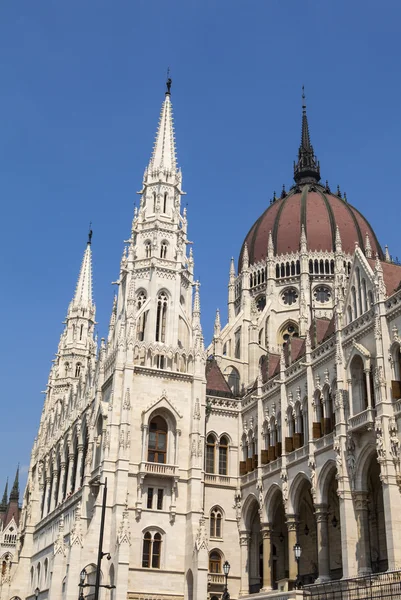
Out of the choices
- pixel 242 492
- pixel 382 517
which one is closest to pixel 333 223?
pixel 242 492

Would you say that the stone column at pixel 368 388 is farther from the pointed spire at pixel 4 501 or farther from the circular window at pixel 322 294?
the pointed spire at pixel 4 501

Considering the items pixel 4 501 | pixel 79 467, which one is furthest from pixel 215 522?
pixel 4 501

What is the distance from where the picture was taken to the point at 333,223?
70.2 m

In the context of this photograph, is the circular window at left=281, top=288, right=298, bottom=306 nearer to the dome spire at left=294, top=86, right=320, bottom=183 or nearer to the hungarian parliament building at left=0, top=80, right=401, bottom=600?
the hungarian parliament building at left=0, top=80, right=401, bottom=600

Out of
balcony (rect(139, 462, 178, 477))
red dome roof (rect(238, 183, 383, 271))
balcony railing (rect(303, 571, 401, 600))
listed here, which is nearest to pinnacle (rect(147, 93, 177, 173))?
red dome roof (rect(238, 183, 383, 271))

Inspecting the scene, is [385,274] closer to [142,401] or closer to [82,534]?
[142,401]

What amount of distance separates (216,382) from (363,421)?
1934 cm

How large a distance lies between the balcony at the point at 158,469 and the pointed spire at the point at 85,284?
35102 millimetres

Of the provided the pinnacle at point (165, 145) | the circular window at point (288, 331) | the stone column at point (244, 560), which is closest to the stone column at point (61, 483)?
the stone column at point (244, 560)

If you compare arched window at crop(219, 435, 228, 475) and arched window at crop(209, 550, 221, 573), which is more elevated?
arched window at crop(219, 435, 228, 475)

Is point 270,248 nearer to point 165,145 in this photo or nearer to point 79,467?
point 165,145

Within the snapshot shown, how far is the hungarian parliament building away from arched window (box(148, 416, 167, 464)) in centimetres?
10

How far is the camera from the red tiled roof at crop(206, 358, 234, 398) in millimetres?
52062

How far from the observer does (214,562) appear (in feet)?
154
